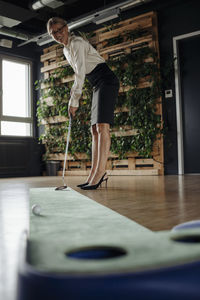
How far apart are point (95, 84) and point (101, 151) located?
2.11 ft

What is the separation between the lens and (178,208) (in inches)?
56.4

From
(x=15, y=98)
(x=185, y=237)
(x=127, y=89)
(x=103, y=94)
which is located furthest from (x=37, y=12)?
(x=185, y=237)

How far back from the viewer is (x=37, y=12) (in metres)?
6.50

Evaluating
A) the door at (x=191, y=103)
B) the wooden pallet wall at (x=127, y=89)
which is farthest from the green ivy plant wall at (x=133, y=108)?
the door at (x=191, y=103)

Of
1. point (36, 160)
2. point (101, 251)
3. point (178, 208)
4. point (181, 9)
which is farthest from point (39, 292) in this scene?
point (36, 160)

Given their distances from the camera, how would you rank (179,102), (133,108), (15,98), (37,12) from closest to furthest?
(179,102) → (133,108) → (37,12) → (15,98)

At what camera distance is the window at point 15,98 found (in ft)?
23.8

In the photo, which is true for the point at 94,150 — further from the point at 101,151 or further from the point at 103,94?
the point at 103,94

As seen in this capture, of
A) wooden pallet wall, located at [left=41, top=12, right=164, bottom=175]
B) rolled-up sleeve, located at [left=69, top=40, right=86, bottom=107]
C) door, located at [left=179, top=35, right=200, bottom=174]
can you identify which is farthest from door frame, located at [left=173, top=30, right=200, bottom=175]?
rolled-up sleeve, located at [left=69, top=40, right=86, bottom=107]

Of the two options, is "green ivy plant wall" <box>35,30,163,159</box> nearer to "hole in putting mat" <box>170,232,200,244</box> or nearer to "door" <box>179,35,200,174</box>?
"door" <box>179,35,200,174</box>

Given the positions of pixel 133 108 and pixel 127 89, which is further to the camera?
pixel 127 89

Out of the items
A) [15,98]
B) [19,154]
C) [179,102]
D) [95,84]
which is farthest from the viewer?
[15,98]

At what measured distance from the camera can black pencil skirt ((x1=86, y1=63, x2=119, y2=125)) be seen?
2826 mm

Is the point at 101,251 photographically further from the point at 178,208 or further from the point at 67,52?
the point at 67,52
